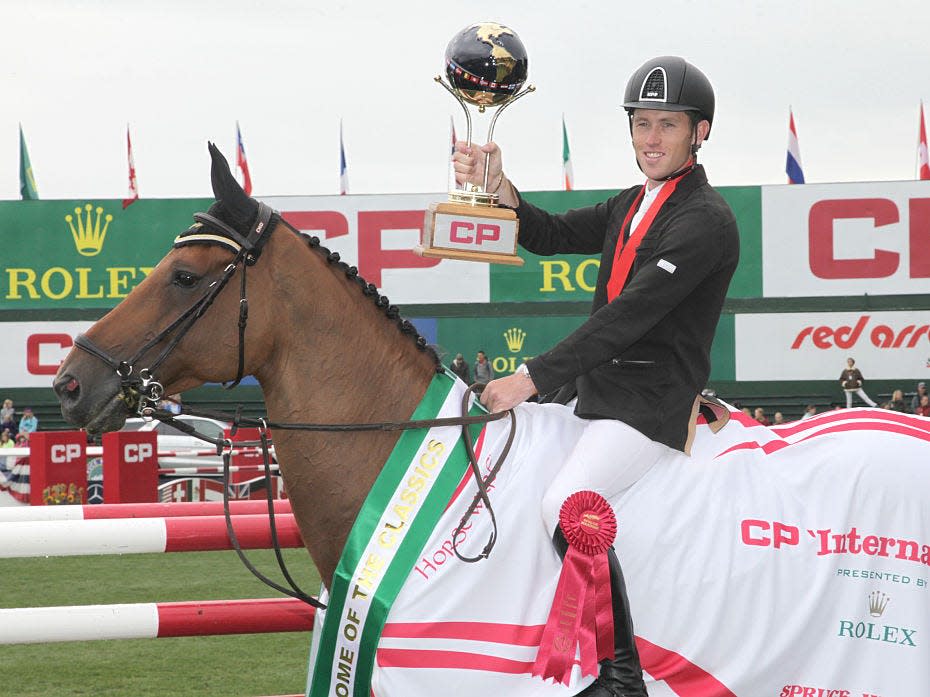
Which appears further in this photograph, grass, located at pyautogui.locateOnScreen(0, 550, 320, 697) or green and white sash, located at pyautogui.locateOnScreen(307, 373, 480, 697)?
grass, located at pyautogui.locateOnScreen(0, 550, 320, 697)

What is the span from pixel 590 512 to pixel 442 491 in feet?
1.51

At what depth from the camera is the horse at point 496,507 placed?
10.6ft

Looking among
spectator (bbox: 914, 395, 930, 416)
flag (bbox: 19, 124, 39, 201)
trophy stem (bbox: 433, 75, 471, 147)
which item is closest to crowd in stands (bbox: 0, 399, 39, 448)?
flag (bbox: 19, 124, 39, 201)

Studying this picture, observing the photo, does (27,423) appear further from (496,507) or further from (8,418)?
(496,507)

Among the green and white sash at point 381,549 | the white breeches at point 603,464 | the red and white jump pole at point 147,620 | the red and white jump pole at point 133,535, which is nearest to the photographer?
the green and white sash at point 381,549

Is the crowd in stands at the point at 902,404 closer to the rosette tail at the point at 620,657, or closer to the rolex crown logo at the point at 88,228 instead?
the rolex crown logo at the point at 88,228

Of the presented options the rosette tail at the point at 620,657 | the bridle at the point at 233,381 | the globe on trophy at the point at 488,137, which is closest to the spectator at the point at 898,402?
the globe on trophy at the point at 488,137

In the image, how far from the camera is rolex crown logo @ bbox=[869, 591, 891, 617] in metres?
3.53

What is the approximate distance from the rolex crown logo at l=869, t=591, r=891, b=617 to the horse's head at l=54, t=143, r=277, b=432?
2118 mm

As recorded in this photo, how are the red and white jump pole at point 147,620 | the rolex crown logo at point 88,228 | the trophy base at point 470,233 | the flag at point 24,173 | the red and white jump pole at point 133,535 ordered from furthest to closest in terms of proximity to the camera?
the flag at point 24,173 → the rolex crown logo at point 88,228 → the red and white jump pole at point 133,535 → the red and white jump pole at point 147,620 → the trophy base at point 470,233

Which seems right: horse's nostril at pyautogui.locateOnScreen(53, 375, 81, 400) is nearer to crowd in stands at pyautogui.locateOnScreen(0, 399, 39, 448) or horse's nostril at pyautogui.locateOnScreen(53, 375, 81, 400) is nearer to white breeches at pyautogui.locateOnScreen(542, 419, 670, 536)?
white breeches at pyautogui.locateOnScreen(542, 419, 670, 536)

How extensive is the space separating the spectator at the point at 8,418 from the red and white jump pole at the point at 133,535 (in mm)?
18335

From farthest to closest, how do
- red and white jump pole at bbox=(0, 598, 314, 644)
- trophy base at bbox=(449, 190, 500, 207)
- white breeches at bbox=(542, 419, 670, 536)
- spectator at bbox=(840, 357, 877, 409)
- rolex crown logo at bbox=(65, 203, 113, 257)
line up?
rolex crown logo at bbox=(65, 203, 113, 257)
spectator at bbox=(840, 357, 877, 409)
red and white jump pole at bbox=(0, 598, 314, 644)
trophy base at bbox=(449, 190, 500, 207)
white breeches at bbox=(542, 419, 670, 536)

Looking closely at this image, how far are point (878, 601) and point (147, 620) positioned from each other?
109 inches
